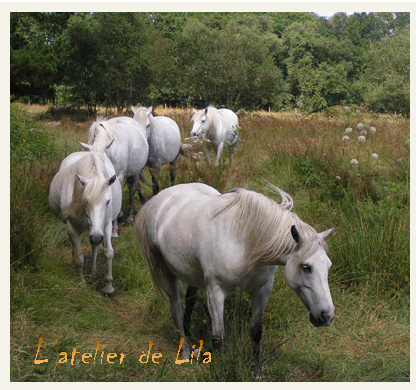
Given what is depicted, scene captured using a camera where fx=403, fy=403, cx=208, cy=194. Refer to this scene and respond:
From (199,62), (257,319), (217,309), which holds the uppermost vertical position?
(199,62)

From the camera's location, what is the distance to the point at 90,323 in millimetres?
3852

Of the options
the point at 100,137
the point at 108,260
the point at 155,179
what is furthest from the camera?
the point at 155,179

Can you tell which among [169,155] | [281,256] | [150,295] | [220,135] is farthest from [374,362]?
[220,135]

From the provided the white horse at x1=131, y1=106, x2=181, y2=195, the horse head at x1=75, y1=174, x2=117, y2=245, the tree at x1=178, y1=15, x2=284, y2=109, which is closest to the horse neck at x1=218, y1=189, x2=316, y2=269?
the horse head at x1=75, y1=174, x2=117, y2=245

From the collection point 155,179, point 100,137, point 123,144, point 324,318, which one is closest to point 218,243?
point 324,318

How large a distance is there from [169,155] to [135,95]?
21065 mm

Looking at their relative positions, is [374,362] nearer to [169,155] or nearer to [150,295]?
[150,295]

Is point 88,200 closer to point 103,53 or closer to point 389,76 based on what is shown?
point 103,53

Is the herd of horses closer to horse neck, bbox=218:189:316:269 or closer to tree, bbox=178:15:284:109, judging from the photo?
horse neck, bbox=218:189:316:269

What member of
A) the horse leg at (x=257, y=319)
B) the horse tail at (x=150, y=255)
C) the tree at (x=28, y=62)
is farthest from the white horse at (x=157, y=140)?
the tree at (x=28, y=62)

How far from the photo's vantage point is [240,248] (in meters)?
2.82

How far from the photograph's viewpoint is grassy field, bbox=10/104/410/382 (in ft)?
10.3

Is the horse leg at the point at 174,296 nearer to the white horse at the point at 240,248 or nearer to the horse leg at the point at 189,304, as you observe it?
the white horse at the point at 240,248

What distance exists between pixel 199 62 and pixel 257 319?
30.4 metres
